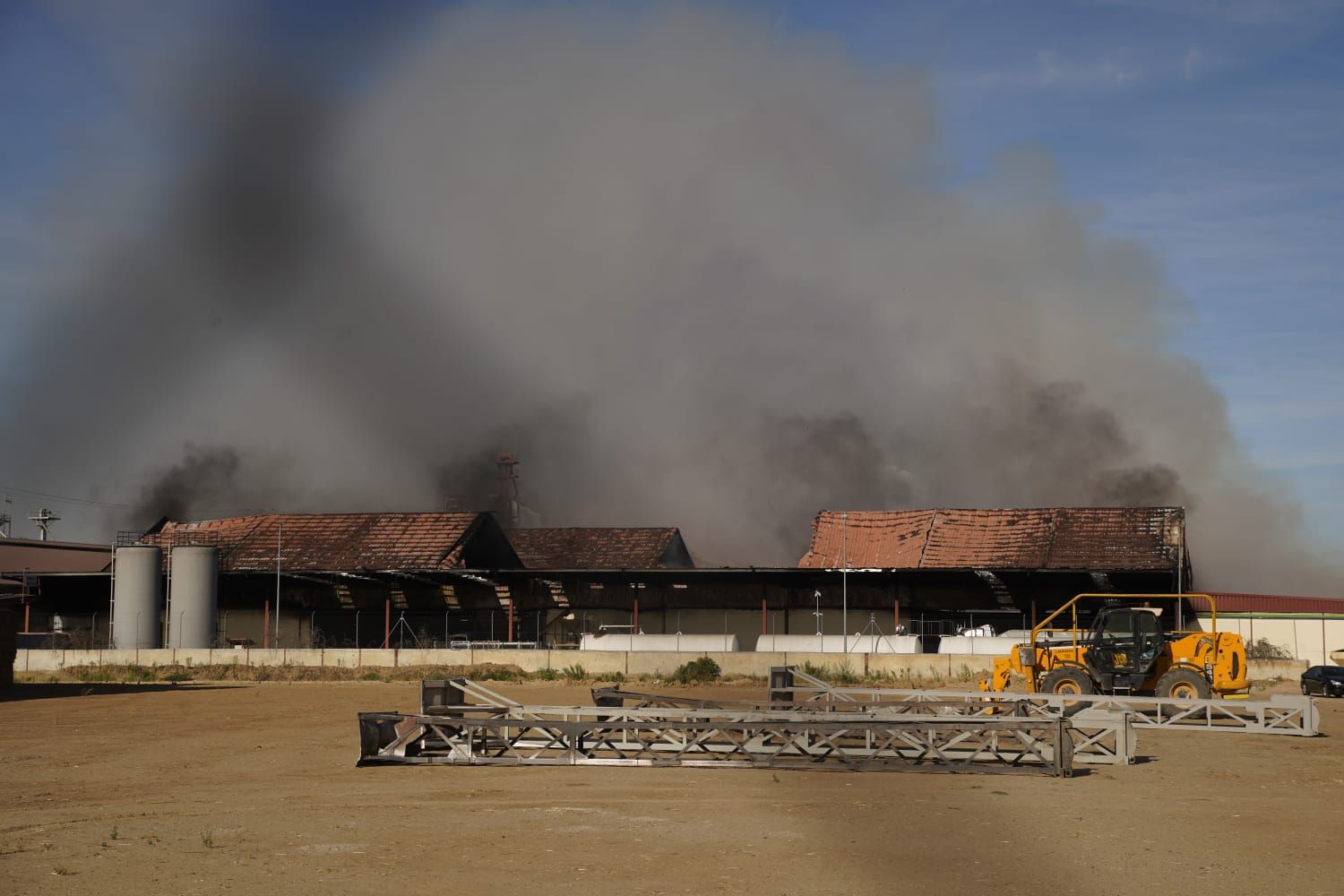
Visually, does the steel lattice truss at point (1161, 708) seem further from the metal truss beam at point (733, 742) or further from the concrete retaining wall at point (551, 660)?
the concrete retaining wall at point (551, 660)

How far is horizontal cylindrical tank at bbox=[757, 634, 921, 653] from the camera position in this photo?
5169cm

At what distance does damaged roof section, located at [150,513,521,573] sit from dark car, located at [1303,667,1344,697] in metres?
37.9

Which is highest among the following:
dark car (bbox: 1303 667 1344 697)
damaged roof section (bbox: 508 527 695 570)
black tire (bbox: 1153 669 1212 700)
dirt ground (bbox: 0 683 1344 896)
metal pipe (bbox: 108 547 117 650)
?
damaged roof section (bbox: 508 527 695 570)

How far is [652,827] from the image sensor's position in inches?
580

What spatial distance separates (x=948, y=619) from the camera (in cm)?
5928

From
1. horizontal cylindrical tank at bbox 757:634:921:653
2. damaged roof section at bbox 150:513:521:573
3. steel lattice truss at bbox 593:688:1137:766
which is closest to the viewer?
steel lattice truss at bbox 593:688:1137:766

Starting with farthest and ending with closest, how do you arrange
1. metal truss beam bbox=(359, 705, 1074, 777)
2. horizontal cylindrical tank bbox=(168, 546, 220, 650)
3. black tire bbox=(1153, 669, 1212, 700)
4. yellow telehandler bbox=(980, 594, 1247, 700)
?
1. horizontal cylindrical tank bbox=(168, 546, 220, 650)
2. yellow telehandler bbox=(980, 594, 1247, 700)
3. black tire bbox=(1153, 669, 1212, 700)
4. metal truss beam bbox=(359, 705, 1074, 777)

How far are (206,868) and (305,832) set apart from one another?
6.53 ft

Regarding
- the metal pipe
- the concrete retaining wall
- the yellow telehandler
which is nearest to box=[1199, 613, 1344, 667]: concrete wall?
the concrete retaining wall

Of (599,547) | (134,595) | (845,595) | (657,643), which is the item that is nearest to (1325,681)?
(845,595)

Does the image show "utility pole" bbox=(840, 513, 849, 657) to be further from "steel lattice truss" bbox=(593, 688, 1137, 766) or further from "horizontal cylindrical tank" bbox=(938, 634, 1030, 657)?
"steel lattice truss" bbox=(593, 688, 1137, 766)

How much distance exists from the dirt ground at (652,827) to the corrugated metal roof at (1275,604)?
55397 millimetres

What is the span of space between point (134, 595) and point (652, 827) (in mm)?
51563

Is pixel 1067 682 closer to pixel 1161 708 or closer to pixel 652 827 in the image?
pixel 1161 708
